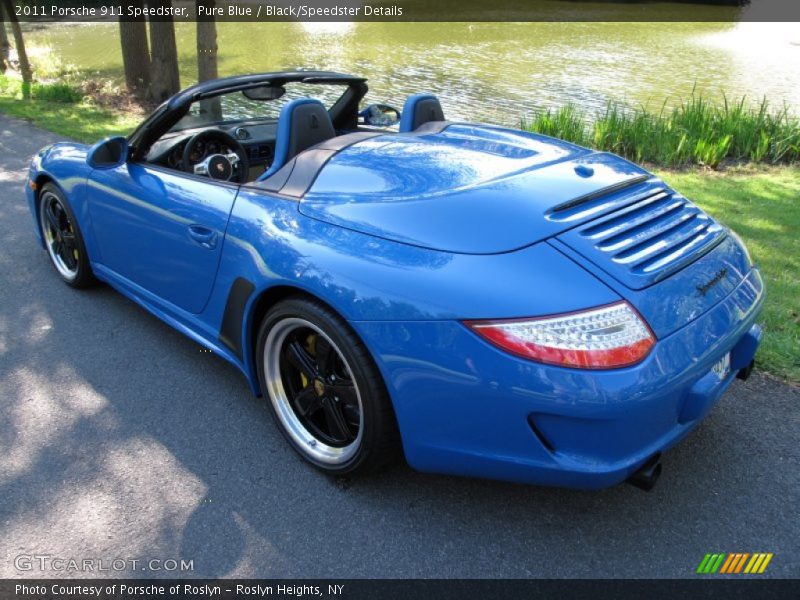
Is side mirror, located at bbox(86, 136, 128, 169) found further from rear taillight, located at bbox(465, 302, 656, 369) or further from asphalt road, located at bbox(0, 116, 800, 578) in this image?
rear taillight, located at bbox(465, 302, 656, 369)

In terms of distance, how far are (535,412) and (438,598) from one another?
0.66m

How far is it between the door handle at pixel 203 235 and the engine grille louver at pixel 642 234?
4.68 feet

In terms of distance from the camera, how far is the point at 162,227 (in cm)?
312

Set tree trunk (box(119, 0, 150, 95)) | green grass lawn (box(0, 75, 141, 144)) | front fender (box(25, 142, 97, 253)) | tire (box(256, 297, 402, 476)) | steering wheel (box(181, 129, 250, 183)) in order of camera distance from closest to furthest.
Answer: tire (box(256, 297, 402, 476))
steering wheel (box(181, 129, 250, 183))
front fender (box(25, 142, 97, 253))
green grass lawn (box(0, 75, 141, 144))
tree trunk (box(119, 0, 150, 95))

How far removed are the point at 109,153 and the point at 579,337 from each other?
2752 mm

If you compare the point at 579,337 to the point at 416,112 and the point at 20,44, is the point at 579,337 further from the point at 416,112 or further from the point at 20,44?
the point at 20,44

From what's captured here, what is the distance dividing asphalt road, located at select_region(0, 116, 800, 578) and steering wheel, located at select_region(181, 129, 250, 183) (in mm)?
1032

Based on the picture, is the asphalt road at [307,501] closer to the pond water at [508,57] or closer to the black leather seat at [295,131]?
the black leather seat at [295,131]

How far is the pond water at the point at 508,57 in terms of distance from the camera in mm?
12594

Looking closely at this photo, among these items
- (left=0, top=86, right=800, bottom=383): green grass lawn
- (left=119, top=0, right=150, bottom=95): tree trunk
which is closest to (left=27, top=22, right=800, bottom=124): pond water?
(left=0, top=86, right=800, bottom=383): green grass lawn

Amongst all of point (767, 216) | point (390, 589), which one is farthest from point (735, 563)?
point (767, 216)

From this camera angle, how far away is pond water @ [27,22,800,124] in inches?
496

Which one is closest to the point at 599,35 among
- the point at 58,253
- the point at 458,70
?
the point at 458,70

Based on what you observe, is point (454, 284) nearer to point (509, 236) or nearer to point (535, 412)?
point (509, 236)
